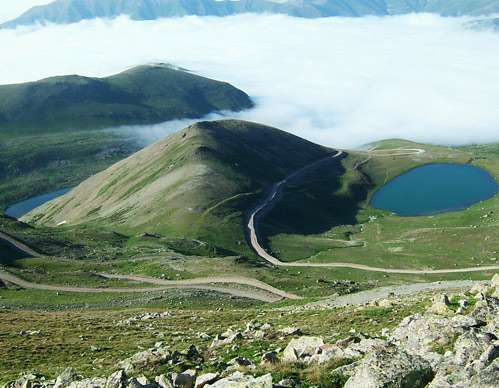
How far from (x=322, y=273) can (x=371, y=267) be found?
1413cm

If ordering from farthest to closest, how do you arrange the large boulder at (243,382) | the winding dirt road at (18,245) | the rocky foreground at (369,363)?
the winding dirt road at (18,245) → the large boulder at (243,382) → the rocky foreground at (369,363)

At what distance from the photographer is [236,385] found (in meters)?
23.6

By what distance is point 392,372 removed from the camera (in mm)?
22328

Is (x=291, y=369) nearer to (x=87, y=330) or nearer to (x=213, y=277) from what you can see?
(x=87, y=330)

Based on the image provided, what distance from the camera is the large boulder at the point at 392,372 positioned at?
2200 cm

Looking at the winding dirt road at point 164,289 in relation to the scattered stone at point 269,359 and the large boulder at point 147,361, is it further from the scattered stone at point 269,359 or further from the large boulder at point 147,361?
the scattered stone at point 269,359

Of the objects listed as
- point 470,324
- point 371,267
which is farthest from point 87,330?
point 371,267

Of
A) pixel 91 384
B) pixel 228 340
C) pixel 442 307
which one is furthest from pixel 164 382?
pixel 442 307

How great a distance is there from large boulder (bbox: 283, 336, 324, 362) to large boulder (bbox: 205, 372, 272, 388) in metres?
4.43

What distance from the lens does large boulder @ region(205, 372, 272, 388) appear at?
22927 mm

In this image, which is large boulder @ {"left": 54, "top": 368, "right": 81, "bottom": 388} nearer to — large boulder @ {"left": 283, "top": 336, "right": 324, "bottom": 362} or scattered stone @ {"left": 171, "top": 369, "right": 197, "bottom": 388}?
scattered stone @ {"left": 171, "top": 369, "right": 197, "bottom": 388}

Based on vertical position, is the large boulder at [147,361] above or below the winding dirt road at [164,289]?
above

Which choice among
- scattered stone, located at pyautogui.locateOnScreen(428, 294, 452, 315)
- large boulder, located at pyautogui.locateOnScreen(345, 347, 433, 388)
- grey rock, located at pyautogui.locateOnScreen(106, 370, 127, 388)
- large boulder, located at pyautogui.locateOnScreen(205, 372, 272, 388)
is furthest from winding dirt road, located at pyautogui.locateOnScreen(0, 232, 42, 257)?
large boulder, located at pyautogui.locateOnScreen(345, 347, 433, 388)

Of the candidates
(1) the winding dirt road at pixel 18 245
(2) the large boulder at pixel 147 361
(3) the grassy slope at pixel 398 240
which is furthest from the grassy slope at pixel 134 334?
(3) the grassy slope at pixel 398 240
